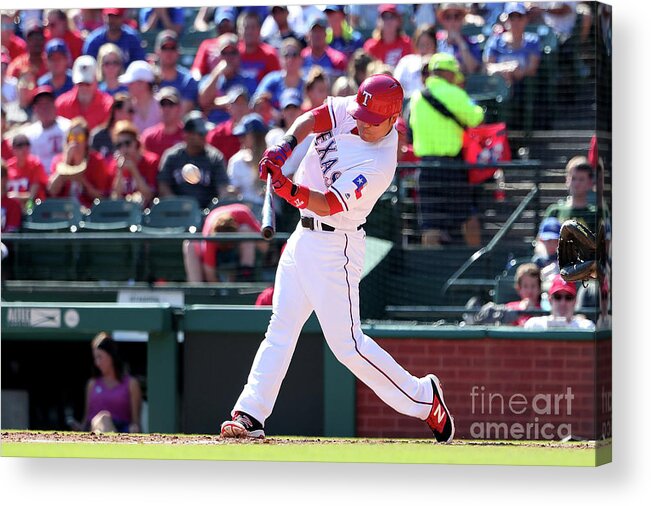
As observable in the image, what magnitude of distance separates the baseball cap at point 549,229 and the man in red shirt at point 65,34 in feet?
9.96

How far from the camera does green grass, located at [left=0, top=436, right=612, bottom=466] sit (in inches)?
268

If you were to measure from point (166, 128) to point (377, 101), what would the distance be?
7.97 ft

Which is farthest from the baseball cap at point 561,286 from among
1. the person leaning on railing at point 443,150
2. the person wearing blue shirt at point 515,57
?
the person wearing blue shirt at point 515,57

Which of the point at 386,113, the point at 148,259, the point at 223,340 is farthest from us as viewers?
the point at 148,259

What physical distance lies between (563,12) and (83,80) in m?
3.07

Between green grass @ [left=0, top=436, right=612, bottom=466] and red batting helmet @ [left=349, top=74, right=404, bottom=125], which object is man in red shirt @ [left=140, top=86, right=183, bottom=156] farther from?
red batting helmet @ [left=349, top=74, right=404, bottom=125]

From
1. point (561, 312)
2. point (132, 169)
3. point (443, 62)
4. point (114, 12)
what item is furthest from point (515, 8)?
point (132, 169)

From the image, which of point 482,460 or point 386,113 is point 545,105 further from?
point 482,460

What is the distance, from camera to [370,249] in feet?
25.1

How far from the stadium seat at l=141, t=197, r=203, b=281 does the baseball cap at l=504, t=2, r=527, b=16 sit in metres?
2.11

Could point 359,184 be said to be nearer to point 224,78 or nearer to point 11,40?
point 224,78

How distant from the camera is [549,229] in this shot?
7328 millimetres

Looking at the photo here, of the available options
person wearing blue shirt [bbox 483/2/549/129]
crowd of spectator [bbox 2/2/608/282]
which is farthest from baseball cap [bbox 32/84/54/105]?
person wearing blue shirt [bbox 483/2/549/129]

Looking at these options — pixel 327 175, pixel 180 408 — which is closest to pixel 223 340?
pixel 180 408
